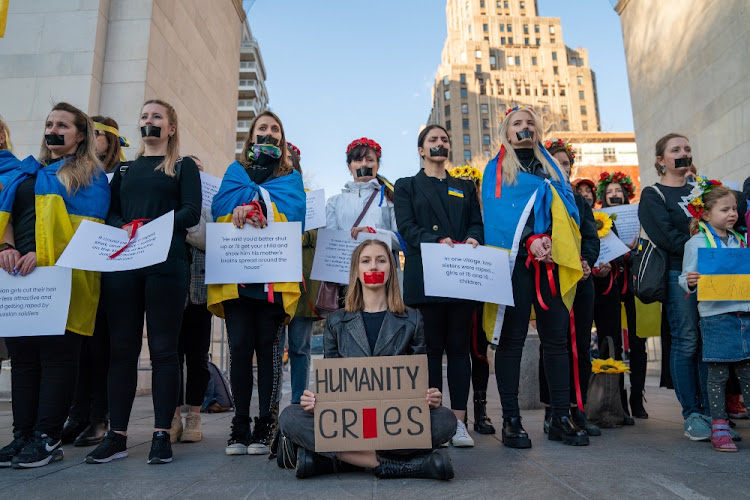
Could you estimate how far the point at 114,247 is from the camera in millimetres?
3164

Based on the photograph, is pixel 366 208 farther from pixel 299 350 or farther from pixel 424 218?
pixel 299 350

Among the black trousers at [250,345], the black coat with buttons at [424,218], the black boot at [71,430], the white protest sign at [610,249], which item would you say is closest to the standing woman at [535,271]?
the black coat with buttons at [424,218]

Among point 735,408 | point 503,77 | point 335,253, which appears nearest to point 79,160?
point 335,253

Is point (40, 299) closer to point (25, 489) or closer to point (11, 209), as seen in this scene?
point (11, 209)

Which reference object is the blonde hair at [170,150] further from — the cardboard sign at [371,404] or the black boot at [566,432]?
the black boot at [566,432]

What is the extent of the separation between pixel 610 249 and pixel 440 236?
6.11ft

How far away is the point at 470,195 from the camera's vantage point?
3977mm

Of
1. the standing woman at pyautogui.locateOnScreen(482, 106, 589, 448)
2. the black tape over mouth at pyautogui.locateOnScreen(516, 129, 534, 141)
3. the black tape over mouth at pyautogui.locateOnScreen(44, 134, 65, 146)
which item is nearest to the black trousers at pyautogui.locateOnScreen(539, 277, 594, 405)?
the standing woman at pyautogui.locateOnScreen(482, 106, 589, 448)

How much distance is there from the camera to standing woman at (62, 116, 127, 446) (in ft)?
12.1

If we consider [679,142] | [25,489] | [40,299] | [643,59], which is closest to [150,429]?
[40,299]

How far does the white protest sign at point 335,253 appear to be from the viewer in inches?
156

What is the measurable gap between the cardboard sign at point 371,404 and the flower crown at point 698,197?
2.42m

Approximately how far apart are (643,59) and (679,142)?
318 inches

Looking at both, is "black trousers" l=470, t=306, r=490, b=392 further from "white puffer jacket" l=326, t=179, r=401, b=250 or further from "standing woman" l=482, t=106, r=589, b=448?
"white puffer jacket" l=326, t=179, r=401, b=250
